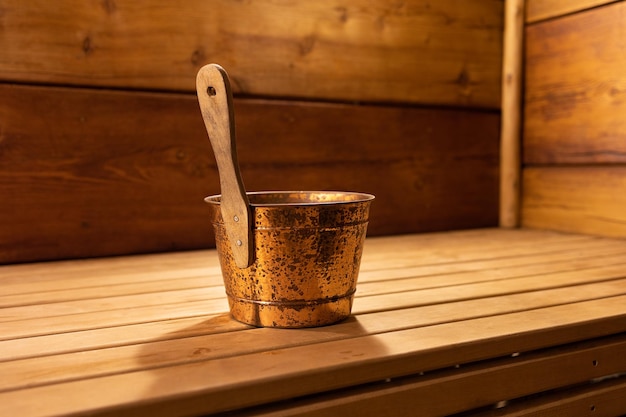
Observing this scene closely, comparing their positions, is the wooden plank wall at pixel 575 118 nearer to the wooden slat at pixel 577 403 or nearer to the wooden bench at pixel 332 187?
the wooden bench at pixel 332 187

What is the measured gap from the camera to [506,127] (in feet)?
6.93

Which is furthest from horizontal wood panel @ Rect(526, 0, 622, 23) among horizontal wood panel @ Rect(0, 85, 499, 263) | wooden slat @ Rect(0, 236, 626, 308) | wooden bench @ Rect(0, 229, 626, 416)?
wooden bench @ Rect(0, 229, 626, 416)

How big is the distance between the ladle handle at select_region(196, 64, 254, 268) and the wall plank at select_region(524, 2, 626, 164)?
1437 mm

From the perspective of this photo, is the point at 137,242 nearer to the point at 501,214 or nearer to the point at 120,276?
the point at 120,276

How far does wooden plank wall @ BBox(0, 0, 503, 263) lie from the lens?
1496 millimetres

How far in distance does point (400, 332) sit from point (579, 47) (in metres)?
1.46

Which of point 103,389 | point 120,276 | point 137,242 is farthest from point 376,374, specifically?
point 137,242

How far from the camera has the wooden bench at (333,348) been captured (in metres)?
0.71

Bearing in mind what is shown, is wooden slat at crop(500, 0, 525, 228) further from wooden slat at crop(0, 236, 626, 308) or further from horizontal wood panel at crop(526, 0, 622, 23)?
wooden slat at crop(0, 236, 626, 308)

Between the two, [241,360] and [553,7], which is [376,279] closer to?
[241,360]

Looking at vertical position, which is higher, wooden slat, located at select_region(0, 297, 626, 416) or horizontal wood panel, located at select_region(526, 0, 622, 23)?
horizontal wood panel, located at select_region(526, 0, 622, 23)

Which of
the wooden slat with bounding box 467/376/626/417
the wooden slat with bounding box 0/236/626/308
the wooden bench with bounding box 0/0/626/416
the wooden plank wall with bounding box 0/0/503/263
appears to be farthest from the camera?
the wooden plank wall with bounding box 0/0/503/263

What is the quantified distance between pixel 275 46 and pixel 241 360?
1203mm

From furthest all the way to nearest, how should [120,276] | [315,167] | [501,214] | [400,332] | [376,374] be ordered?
1. [501,214]
2. [315,167]
3. [120,276]
4. [400,332]
5. [376,374]
